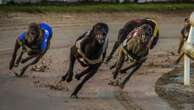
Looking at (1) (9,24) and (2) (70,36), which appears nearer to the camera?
(2) (70,36)

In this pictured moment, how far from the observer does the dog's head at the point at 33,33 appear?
10648 millimetres

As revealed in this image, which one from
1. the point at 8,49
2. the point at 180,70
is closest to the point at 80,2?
the point at 8,49

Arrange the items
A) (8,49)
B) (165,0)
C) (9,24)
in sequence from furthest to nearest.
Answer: (165,0)
(9,24)
(8,49)

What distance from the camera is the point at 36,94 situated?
1056 centimetres

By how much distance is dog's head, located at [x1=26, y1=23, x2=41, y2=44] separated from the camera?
10648 millimetres

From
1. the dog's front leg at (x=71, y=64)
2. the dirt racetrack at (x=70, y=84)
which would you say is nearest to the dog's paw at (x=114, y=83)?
the dirt racetrack at (x=70, y=84)

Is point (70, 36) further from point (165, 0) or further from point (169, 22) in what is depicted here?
point (165, 0)

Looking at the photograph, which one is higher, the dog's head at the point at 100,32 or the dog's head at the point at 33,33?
the dog's head at the point at 100,32

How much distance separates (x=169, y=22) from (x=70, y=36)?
6512mm

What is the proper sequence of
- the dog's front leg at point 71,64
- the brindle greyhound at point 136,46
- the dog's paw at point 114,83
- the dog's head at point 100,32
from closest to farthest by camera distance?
the dog's head at point 100,32
the brindle greyhound at point 136,46
the dog's front leg at point 71,64
the dog's paw at point 114,83

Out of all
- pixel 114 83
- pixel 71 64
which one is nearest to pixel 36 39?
pixel 71 64

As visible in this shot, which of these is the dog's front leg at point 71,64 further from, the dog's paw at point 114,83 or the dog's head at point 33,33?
the dog's paw at point 114,83

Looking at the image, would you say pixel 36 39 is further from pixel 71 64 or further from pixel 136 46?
pixel 136 46

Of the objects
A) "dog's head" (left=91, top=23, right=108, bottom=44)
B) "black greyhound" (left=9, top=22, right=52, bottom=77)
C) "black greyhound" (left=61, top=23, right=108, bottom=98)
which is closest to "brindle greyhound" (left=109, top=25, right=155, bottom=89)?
"black greyhound" (left=61, top=23, right=108, bottom=98)
